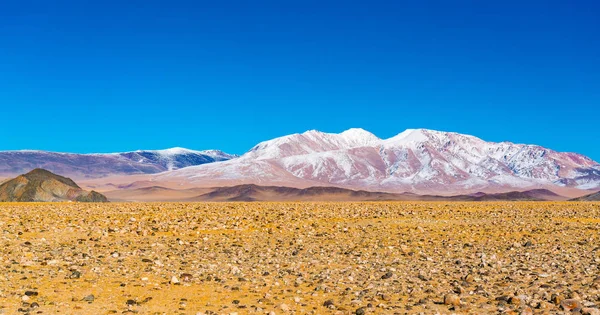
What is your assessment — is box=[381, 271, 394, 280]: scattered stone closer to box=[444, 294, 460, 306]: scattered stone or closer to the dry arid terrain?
the dry arid terrain

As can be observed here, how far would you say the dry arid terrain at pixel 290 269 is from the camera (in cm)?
1012

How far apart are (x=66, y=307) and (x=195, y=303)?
2168 mm

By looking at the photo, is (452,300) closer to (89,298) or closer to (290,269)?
(290,269)

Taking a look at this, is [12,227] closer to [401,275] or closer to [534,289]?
[401,275]

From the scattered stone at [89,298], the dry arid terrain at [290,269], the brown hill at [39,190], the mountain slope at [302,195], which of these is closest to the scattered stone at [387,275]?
the dry arid terrain at [290,269]

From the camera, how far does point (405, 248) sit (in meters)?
17.0

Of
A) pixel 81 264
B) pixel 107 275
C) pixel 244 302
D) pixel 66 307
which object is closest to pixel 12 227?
pixel 81 264

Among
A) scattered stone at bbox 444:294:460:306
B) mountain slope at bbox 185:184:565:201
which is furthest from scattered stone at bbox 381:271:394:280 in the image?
mountain slope at bbox 185:184:565:201

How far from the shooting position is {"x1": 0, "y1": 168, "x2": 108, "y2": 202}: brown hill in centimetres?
5362

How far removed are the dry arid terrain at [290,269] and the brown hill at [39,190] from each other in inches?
1341

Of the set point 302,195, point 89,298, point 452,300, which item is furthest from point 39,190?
point 302,195

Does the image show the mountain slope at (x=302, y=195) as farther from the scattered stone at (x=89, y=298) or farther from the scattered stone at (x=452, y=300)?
the scattered stone at (x=452, y=300)

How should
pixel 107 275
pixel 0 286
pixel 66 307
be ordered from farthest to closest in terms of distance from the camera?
pixel 107 275
pixel 0 286
pixel 66 307

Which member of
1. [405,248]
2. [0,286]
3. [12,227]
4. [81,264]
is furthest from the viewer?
[12,227]
